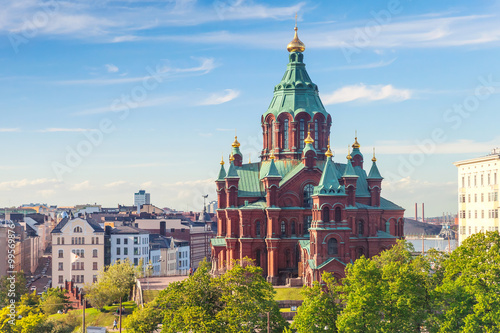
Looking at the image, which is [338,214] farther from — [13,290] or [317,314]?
[13,290]

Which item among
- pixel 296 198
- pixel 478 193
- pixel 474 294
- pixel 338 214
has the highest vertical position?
pixel 478 193

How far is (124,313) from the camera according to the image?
305 ft

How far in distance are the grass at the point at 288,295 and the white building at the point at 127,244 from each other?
47.6 m

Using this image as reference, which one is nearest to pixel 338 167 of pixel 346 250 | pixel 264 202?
pixel 264 202

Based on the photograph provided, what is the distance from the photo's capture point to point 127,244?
437 feet

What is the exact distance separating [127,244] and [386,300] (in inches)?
3077

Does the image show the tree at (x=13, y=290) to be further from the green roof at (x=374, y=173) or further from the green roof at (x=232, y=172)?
the green roof at (x=374, y=173)

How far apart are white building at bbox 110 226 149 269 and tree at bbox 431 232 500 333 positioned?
79.4m

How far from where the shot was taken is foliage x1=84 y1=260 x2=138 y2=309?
315ft

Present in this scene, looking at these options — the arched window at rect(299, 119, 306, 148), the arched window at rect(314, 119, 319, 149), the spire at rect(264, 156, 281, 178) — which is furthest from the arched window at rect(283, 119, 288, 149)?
the spire at rect(264, 156, 281, 178)

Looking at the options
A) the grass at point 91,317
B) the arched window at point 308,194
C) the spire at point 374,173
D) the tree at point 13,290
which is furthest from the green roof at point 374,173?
the tree at point 13,290

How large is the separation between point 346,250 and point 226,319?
27.7m

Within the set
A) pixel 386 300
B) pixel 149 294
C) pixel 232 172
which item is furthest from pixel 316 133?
pixel 386 300

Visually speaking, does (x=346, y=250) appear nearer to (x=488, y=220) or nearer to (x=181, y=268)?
(x=488, y=220)
